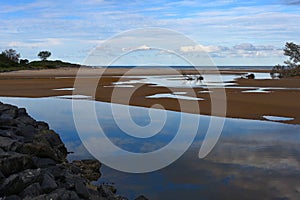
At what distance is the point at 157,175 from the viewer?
8648 millimetres

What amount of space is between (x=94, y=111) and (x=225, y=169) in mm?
11611

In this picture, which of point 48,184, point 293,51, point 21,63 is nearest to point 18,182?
point 48,184

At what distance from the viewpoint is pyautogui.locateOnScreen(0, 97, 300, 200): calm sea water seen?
297 inches

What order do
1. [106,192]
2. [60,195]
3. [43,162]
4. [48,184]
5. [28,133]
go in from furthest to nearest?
[28,133] < [43,162] < [106,192] < [48,184] < [60,195]

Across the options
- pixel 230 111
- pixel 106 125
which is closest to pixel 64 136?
pixel 106 125

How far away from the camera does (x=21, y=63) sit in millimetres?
104562

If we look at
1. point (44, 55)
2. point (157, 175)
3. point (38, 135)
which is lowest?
point (157, 175)

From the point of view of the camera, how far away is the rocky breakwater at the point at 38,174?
562cm

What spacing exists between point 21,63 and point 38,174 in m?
105

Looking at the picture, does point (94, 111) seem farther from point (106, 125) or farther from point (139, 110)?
point (106, 125)

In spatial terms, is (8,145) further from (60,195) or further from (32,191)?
(60,195)

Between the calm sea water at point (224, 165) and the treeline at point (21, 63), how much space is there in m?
70.7

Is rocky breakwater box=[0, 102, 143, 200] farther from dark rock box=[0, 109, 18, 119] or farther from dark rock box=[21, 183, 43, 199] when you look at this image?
dark rock box=[0, 109, 18, 119]

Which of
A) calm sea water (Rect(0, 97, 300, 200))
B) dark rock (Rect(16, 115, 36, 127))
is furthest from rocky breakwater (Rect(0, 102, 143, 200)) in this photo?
dark rock (Rect(16, 115, 36, 127))
